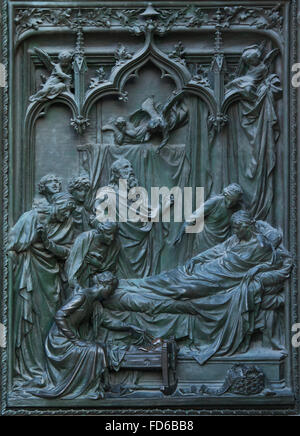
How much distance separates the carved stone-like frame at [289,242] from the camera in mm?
10125

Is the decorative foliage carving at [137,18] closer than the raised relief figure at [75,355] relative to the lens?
No

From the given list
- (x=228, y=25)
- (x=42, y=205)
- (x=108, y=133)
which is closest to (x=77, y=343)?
(x=42, y=205)

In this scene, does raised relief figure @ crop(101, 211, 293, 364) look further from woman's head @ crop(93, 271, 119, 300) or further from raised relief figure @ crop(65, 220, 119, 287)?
raised relief figure @ crop(65, 220, 119, 287)

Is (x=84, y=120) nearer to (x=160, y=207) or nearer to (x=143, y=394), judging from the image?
(x=160, y=207)

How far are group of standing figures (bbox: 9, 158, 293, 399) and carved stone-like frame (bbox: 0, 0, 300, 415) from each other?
0.13 metres

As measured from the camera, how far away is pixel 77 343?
33.1ft

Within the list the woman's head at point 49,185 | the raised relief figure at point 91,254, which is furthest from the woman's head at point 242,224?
the woman's head at point 49,185

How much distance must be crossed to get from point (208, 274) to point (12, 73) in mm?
2742

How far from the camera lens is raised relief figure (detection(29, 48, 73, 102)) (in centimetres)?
1035

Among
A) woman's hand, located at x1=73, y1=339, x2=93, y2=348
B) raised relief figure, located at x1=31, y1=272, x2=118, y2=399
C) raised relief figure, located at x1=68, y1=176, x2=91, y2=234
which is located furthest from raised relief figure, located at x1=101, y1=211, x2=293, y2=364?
raised relief figure, located at x1=68, y1=176, x2=91, y2=234

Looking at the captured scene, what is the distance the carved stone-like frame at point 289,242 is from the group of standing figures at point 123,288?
13cm

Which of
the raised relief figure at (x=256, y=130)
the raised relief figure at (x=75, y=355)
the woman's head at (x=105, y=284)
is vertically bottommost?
the raised relief figure at (x=75, y=355)

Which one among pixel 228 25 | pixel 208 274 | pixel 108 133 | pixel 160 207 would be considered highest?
pixel 228 25

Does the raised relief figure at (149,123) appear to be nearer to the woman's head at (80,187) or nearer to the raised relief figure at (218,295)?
the woman's head at (80,187)
